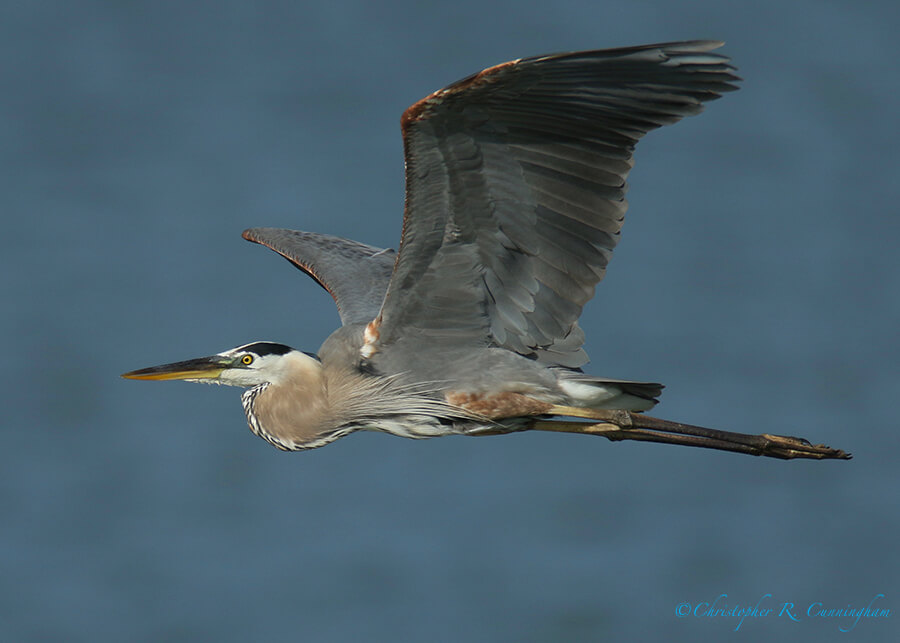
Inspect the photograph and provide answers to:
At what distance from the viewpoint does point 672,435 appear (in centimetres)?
743

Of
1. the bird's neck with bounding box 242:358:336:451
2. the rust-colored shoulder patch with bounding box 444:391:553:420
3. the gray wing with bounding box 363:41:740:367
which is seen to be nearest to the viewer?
the gray wing with bounding box 363:41:740:367

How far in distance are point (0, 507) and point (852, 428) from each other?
11963mm

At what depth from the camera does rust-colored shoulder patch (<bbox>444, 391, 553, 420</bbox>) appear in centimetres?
723

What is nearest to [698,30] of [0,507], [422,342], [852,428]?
[852,428]

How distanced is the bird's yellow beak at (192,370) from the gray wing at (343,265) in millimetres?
875

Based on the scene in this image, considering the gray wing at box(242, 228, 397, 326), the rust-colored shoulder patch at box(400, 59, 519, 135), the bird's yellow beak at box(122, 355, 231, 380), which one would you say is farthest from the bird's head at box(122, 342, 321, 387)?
the rust-colored shoulder patch at box(400, 59, 519, 135)

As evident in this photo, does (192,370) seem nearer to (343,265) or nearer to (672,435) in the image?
(343,265)

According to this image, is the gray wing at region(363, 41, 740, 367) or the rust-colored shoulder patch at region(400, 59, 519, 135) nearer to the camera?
the rust-colored shoulder patch at region(400, 59, 519, 135)

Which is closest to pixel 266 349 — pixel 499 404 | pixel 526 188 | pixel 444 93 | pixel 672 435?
pixel 499 404

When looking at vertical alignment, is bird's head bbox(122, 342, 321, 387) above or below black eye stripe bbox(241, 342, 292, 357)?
below

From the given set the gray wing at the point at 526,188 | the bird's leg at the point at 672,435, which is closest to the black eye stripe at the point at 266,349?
the gray wing at the point at 526,188

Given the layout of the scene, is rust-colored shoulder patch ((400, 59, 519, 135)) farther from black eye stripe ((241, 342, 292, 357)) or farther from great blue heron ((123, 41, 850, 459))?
black eye stripe ((241, 342, 292, 357))

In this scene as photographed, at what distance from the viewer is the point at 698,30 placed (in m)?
25.4

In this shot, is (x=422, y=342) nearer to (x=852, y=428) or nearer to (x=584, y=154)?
(x=584, y=154)
